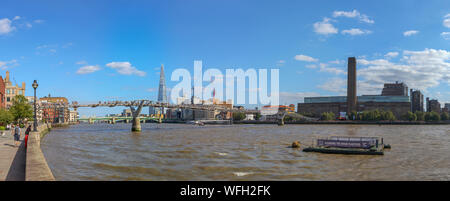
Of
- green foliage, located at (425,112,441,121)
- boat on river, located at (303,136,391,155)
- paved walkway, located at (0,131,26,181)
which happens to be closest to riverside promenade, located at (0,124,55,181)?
paved walkway, located at (0,131,26,181)

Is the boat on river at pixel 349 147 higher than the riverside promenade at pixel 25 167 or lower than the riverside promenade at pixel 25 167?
lower

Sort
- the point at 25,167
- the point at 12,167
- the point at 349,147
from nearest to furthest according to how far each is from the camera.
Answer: the point at 25,167
the point at 12,167
the point at 349,147

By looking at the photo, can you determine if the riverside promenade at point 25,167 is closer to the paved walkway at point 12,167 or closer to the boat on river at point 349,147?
the paved walkway at point 12,167

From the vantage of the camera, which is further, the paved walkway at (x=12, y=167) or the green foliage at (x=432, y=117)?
the green foliage at (x=432, y=117)

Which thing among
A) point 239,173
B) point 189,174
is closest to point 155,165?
point 189,174

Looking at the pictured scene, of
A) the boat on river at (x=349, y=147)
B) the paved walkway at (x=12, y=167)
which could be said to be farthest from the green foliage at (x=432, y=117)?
the paved walkway at (x=12, y=167)

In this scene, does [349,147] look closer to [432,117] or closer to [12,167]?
[12,167]

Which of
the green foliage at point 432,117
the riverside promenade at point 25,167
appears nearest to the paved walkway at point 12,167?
the riverside promenade at point 25,167

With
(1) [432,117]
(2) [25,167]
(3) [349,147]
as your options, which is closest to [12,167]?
(2) [25,167]

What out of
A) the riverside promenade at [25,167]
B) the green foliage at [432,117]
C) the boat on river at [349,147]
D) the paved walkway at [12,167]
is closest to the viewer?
the riverside promenade at [25,167]

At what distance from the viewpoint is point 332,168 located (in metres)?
25.7

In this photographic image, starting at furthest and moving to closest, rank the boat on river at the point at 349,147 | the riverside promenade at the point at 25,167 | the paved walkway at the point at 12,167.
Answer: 1. the boat on river at the point at 349,147
2. the paved walkway at the point at 12,167
3. the riverside promenade at the point at 25,167
